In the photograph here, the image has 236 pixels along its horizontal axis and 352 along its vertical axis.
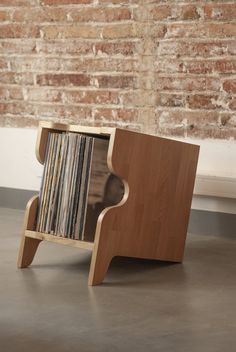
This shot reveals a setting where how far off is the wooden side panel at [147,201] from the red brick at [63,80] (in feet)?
3.69

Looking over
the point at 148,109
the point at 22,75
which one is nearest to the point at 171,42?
the point at 148,109

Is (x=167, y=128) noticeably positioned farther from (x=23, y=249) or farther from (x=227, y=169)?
(x=23, y=249)

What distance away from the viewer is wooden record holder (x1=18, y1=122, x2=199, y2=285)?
2.36 m

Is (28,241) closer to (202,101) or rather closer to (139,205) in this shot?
(139,205)

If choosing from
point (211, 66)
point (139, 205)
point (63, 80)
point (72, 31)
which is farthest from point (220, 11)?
point (139, 205)

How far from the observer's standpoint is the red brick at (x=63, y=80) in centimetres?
378

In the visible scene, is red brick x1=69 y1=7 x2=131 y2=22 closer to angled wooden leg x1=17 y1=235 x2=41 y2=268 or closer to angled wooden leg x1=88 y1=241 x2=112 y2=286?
angled wooden leg x1=17 y1=235 x2=41 y2=268

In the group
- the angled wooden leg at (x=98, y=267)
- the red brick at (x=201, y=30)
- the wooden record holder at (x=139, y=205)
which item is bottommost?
the angled wooden leg at (x=98, y=267)

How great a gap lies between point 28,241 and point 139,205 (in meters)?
0.43

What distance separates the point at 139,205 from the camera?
251 cm

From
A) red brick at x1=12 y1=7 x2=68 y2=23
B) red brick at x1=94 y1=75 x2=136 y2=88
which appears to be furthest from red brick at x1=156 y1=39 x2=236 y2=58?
red brick at x1=12 y1=7 x2=68 y2=23

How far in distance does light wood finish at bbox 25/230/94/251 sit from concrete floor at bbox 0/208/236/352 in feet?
0.37

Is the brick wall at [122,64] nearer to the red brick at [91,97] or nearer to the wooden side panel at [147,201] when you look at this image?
the red brick at [91,97]

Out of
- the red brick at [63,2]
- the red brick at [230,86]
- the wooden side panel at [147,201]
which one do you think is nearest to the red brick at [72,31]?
the red brick at [63,2]
